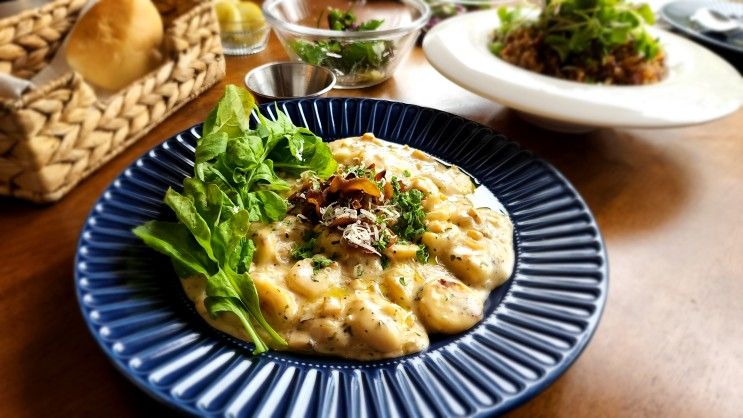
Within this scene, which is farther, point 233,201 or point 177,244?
point 233,201

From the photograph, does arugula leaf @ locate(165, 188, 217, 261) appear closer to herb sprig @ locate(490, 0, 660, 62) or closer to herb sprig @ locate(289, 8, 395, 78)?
herb sprig @ locate(289, 8, 395, 78)

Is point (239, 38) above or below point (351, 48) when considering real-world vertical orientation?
below

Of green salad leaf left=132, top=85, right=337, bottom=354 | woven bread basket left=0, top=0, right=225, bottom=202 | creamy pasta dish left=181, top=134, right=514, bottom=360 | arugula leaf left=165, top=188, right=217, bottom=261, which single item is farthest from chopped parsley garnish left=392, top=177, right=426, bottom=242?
woven bread basket left=0, top=0, right=225, bottom=202

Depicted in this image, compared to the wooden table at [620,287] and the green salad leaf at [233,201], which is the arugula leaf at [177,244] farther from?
the wooden table at [620,287]

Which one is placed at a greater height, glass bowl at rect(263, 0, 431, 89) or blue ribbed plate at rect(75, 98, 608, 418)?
blue ribbed plate at rect(75, 98, 608, 418)

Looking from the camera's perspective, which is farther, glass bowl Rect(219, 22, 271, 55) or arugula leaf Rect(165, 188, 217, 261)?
glass bowl Rect(219, 22, 271, 55)

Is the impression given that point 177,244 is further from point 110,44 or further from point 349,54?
point 349,54

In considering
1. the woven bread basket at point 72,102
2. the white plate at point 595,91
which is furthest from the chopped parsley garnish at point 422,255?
the woven bread basket at point 72,102

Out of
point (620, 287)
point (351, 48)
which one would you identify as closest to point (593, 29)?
point (351, 48)
